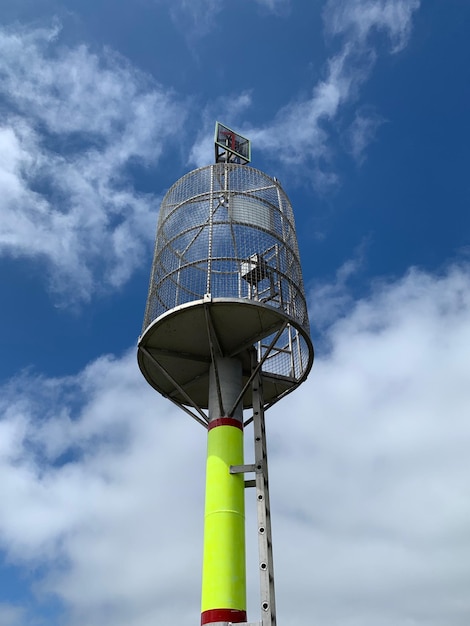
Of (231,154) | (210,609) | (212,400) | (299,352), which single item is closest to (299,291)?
(299,352)

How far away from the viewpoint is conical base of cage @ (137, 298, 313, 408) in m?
18.2

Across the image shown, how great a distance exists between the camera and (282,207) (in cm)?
2195

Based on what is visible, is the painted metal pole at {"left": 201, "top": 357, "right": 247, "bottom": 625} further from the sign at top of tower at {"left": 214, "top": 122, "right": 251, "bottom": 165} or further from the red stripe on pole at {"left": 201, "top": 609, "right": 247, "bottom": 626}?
the sign at top of tower at {"left": 214, "top": 122, "right": 251, "bottom": 165}

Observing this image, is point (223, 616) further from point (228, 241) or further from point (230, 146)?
point (230, 146)

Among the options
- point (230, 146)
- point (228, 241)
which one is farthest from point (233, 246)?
point (230, 146)

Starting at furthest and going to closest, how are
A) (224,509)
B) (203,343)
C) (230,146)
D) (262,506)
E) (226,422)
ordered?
(230,146)
(203,343)
(226,422)
(224,509)
(262,506)

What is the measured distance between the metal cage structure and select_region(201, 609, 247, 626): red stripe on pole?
20.6 ft

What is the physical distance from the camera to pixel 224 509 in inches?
680

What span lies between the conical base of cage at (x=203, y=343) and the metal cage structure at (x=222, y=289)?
0.10ft

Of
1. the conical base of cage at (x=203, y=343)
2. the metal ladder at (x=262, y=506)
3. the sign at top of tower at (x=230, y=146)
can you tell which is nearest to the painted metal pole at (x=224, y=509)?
the metal ladder at (x=262, y=506)

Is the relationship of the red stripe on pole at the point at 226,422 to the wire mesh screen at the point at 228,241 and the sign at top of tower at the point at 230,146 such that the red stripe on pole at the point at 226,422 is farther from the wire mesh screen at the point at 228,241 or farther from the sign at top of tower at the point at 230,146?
the sign at top of tower at the point at 230,146

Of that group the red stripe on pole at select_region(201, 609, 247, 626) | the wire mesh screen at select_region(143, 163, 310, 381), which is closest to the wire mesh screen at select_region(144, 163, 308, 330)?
the wire mesh screen at select_region(143, 163, 310, 381)

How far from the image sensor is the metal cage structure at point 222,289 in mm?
18656

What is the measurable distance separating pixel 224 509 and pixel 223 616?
272 cm
